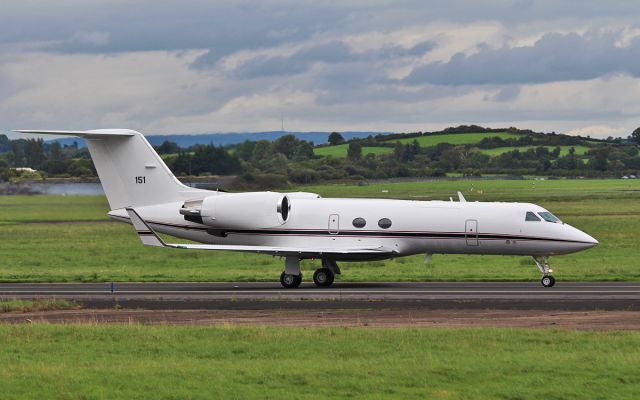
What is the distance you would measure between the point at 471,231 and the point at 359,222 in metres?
3.78

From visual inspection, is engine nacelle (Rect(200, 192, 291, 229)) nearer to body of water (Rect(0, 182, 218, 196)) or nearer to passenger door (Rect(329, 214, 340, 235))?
passenger door (Rect(329, 214, 340, 235))

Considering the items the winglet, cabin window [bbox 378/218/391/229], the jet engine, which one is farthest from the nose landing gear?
the winglet

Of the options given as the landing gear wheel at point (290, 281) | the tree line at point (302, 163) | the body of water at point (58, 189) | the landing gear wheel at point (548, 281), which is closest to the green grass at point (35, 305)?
the landing gear wheel at point (290, 281)

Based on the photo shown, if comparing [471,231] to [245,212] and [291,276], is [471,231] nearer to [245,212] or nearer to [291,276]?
[291,276]

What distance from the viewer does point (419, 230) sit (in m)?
36.6

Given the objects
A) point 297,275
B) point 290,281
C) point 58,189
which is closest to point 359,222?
point 297,275

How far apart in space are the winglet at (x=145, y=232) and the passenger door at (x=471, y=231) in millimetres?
9818

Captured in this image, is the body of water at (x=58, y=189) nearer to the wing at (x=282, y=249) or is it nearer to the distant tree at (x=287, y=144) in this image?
the wing at (x=282, y=249)

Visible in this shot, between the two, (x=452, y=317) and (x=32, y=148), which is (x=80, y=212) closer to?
(x=32, y=148)

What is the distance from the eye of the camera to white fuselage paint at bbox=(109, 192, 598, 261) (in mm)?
36281

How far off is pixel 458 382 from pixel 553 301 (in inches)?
511

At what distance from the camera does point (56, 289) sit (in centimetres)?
3762

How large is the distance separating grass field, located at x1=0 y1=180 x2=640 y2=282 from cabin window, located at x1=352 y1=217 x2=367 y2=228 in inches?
150

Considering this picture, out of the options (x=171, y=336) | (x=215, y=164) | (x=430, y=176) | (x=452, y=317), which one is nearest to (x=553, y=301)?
(x=452, y=317)
